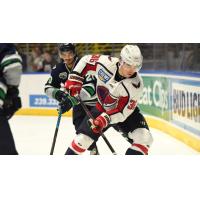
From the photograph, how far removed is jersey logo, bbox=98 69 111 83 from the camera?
8.80 ft

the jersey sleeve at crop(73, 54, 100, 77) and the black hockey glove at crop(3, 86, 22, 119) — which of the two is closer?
the black hockey glove at crop(3, 86, 22, 119)

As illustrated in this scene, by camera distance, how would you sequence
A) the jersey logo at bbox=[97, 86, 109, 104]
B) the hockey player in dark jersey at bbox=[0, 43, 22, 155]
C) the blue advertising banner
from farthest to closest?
the blue advertising banner, the jersey logo at bbox=[97, 86, 109, 104], the hockey player in dark jersey at bbox=[0, 43, 22, 155]

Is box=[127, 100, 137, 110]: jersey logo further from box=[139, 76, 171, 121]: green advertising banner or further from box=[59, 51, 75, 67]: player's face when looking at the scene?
box=[59, 51, 75, 67]: player's face

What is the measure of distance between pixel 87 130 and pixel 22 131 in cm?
33

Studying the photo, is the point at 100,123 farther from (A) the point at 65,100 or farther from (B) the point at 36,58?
(B) the point at 36,58

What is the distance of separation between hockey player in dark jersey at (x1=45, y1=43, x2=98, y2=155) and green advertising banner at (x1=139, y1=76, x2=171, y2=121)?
0.87 feet

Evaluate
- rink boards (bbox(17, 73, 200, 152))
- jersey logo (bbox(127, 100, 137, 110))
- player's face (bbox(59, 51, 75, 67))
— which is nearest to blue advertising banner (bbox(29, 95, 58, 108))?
rink boards (bbox(17, 73, 200, 152))

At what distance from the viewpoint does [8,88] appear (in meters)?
2.18

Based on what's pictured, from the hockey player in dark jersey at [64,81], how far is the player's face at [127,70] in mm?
198

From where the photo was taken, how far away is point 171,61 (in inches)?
→ 112

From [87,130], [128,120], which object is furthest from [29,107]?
[128,120]

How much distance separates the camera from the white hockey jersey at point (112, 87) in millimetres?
2596

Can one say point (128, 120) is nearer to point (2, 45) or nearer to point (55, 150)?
point (55, 150)

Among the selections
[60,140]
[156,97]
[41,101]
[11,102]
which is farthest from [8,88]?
[156,97]
